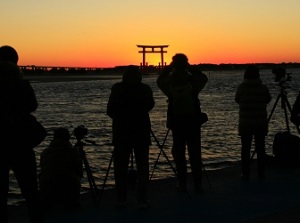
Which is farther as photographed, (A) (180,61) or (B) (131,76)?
(A) (180,61)

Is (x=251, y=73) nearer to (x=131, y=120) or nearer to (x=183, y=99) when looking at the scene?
(x=183, y=99)

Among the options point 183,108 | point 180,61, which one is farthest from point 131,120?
point 180,61

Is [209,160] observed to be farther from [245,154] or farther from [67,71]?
[67,71]

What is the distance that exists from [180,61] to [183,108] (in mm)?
598

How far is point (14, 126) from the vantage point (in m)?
5.01

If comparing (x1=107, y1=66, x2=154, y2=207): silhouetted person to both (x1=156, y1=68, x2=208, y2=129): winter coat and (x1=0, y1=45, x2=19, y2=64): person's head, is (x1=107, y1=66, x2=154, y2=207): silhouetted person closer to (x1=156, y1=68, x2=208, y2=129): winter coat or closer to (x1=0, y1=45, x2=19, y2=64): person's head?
(x1=156, y1=68, x2=208, y2=129): winter coat

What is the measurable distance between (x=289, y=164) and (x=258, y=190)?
208 cm

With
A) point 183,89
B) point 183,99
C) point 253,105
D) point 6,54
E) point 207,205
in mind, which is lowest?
point 207,205

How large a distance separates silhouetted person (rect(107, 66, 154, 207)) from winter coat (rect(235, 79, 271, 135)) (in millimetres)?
1999

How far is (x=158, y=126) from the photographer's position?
2338 cm

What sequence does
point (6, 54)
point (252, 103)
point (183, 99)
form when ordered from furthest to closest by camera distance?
1. point (252, 103)
2. point (183, 99)
3. point (6, 54)

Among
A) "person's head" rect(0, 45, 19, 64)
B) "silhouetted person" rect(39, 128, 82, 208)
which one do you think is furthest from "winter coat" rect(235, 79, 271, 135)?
"person's head" rect(0, 45, 19, 64)

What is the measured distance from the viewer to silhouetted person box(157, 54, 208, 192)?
7492mm

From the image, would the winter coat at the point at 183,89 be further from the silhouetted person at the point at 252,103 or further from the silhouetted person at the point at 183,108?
the silhouetted person at the point at 252,103
